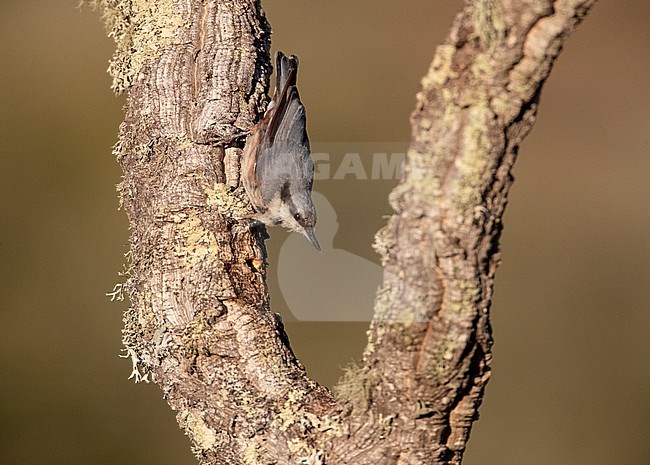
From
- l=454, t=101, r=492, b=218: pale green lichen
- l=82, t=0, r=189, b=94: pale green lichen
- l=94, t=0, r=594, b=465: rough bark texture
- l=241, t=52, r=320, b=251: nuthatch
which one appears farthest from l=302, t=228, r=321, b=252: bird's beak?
l=454, t=101, r=492, b=218: pale green lichen

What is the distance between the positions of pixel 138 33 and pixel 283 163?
2.23 ft

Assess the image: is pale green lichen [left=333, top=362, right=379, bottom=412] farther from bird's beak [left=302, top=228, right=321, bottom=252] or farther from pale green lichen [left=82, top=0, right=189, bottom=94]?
pale green lichen [left=82, top=0, right=189, bottom=94]

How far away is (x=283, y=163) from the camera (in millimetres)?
2627

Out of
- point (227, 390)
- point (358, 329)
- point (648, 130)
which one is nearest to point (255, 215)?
point (227, 390)

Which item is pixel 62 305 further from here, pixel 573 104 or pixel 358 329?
pixel 573 104

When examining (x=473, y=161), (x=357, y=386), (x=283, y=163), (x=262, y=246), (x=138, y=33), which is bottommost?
(x=357, y=386)

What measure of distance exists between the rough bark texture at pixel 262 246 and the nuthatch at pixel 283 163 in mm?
141

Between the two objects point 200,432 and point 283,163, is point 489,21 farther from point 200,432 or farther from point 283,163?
point 283,163

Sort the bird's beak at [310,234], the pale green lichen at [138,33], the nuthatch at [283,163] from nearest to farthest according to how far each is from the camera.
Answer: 1. the pale green lichen at [138,33]
2. the nuthatch at [283,163]
3. the bird's beak at [310,234]

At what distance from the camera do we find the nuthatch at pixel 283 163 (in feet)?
7.70

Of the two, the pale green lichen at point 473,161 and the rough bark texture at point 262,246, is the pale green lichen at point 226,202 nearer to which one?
the rough bark texture at point 262,246

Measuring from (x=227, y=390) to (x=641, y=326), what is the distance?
13.2ft

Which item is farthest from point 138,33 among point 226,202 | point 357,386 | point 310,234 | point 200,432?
point 357,386

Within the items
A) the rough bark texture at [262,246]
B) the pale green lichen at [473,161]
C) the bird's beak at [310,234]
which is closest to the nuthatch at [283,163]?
the bird's beak at [310,234]
